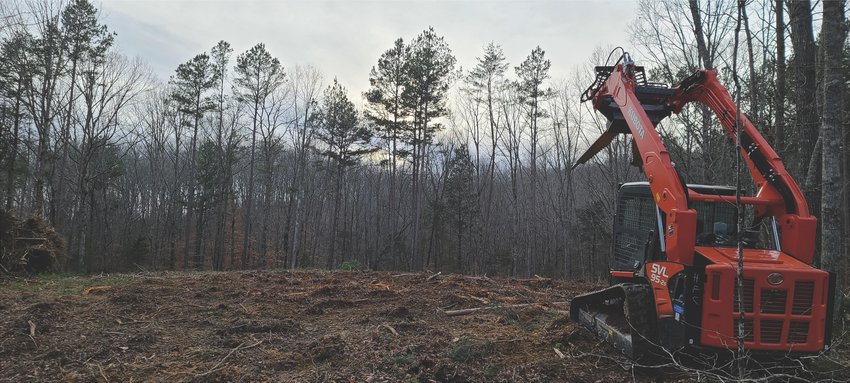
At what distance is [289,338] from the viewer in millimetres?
6309

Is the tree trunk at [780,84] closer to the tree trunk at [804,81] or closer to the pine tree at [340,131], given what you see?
the tree trunk at [804,81]

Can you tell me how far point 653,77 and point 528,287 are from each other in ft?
37.4

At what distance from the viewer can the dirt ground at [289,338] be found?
187 inches

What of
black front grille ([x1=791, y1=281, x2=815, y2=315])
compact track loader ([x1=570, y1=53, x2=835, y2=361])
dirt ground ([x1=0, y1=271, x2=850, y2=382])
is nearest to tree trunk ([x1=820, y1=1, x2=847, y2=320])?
dirt ground ([x1=0, y1=271, x2=850, y2=382])

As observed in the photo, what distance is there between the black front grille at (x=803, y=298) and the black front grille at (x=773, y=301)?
88mm

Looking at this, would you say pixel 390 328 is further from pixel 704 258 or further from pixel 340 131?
pixel 340 131

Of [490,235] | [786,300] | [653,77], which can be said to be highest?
[653,77]

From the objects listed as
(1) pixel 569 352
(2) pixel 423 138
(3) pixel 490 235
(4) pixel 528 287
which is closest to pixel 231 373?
(1) pixel 569 352

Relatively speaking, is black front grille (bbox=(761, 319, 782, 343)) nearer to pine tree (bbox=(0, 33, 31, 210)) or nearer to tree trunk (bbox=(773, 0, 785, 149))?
tree trunk (bbox=(773, 0, 785, 149))

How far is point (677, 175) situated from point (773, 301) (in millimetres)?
1337

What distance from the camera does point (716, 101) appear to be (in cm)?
535

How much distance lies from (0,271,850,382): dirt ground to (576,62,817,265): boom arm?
158 cm

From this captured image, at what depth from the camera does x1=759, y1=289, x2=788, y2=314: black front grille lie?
12.9ft

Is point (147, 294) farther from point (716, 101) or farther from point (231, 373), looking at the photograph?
point (716, 101)
